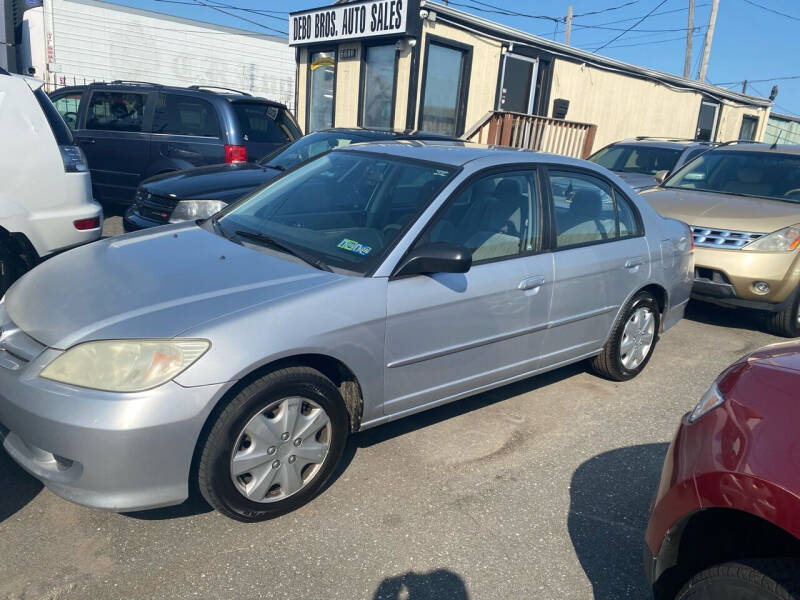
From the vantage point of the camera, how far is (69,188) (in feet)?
15.4

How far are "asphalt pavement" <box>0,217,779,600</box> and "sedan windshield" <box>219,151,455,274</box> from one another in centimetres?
110

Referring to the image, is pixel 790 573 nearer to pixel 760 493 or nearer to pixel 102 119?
pixel 760 493

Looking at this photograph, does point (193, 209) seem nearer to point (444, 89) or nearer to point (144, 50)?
point (444, 89)

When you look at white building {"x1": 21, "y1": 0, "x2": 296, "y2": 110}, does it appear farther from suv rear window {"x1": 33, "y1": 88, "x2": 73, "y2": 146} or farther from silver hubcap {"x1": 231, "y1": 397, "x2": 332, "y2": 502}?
silver hubcap {"x1": 231, "y1": 397, "x2": 332, "y2": 502}

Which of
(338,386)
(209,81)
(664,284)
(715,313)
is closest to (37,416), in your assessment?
(338,386)

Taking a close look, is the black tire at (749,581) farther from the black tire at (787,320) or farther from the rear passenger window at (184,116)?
the rear passenger window at (184,116)

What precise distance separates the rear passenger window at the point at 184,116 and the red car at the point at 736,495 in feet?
22.5

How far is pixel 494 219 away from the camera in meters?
3.58

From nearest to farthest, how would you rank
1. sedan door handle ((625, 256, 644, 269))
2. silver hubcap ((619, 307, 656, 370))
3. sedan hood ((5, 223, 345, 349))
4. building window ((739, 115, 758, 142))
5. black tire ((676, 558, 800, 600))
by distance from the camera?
black tire ((676, 558, 800, 600)) → sedan hood ((5, 223, 345, 349)) → sedan door handle ((625, 256, 644, 269)) → silver hubcap ((619, 307, 656, 370)) → building window ((739, 115, 758, 142))

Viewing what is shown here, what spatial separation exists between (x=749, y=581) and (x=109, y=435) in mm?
2086

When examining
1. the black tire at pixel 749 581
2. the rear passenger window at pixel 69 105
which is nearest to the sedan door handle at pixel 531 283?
the black tire at pixel 749 581

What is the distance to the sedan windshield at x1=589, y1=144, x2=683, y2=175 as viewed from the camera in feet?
32.1

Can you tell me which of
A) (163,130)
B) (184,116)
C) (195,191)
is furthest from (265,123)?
(195,191)

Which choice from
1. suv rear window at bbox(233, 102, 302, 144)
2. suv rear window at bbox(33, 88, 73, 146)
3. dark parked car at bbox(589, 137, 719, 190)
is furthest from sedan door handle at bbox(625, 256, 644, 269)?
dark parked car at bbox(589, 137, 719, 190)
